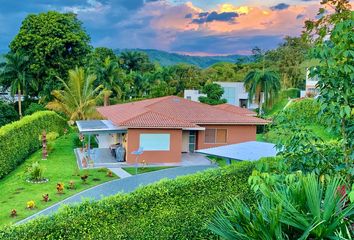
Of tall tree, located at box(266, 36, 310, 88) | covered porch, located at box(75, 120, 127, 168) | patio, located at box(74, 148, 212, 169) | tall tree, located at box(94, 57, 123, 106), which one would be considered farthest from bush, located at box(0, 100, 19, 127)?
tall tree, located at box(266, 36, 310, 88)

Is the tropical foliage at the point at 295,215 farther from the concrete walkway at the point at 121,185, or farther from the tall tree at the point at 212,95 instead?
the tall tree at the point at 212,95

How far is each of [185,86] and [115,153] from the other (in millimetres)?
33493

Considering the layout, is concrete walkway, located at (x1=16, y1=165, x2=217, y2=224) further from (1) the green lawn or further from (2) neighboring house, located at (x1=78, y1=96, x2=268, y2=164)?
(2) neighboring house, located at (x1=78, y1=96, x2=268, y2=164)

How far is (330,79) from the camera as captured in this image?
5.91 m

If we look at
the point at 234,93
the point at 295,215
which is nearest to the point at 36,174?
the point at 295,215

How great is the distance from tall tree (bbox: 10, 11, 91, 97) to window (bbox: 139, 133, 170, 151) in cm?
2445

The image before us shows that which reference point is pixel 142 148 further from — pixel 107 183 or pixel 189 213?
pixel 189 213

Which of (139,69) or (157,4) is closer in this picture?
(157,4)

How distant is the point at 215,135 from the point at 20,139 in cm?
1401

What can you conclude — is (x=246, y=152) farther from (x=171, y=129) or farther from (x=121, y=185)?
(x=171, y=129)

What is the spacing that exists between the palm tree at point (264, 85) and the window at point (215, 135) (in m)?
20.2

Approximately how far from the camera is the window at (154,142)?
77.9 ft

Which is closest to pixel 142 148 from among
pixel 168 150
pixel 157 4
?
pixel 168 150

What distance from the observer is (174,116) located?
2795 centimetres
